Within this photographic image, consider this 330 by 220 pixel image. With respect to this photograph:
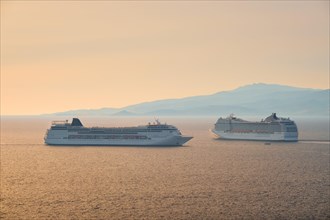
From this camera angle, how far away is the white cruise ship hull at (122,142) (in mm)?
148750

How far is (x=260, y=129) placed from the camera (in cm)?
17438

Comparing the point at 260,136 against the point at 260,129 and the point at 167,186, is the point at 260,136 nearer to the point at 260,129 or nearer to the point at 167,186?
the point at 260,129

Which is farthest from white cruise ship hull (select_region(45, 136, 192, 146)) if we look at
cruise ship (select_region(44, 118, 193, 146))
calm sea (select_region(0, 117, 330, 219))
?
calm sea (select_region(0, 117, 330, 219))

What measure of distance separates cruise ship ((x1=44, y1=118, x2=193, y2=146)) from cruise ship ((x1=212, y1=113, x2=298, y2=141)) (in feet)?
109

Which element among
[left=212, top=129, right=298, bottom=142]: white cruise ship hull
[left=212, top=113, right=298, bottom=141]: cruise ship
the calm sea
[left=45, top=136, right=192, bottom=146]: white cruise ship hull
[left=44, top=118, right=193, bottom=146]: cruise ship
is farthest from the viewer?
[left=212, top=129, right=298, bottom=142]: white cruise ship hull

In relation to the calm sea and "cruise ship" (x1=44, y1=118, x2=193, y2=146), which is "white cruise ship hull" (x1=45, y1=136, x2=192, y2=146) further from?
the calm sea

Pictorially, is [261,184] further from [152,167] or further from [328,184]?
[152,167]

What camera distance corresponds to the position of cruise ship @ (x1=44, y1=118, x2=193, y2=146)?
148 meters

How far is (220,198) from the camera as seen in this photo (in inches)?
2488

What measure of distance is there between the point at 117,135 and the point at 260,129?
5028 cm

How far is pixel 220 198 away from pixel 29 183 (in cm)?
3034

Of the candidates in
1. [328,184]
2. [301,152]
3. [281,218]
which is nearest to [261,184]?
[328,184]

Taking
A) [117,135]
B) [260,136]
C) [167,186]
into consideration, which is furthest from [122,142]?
[167,186]

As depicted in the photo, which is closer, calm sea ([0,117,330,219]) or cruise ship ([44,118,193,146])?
calm sea ([0,117,330,219])
